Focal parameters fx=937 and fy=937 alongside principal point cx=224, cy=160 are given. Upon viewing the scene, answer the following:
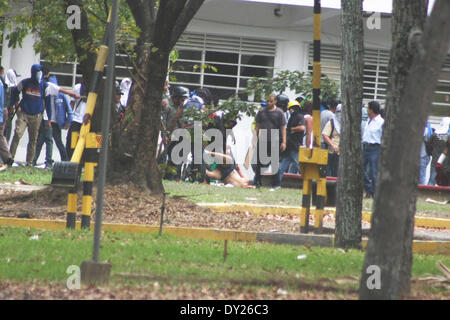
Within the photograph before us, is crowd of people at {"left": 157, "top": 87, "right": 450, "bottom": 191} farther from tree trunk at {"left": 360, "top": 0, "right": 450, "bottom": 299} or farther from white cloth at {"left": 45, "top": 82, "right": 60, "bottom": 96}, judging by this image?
tree trunk at {"left": 360, "top": 0, "right": 450, "bottom": 299}

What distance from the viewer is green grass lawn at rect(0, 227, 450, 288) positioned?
7004 mm

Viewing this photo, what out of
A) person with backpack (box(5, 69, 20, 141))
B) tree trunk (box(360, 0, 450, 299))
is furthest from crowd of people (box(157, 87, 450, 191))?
tree trunk (box(360, 0, 450, 299))

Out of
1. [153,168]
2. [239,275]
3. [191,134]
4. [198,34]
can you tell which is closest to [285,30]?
[198,34]

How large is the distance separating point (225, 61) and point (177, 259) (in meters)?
17.5

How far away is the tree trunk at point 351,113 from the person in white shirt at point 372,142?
8.53 metres

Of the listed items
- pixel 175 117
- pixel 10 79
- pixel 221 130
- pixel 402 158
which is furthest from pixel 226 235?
pixel 10 79

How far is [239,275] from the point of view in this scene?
710cm

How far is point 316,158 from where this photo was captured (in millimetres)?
10430

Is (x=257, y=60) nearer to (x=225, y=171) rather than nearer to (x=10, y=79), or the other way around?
(x=225, y=171)

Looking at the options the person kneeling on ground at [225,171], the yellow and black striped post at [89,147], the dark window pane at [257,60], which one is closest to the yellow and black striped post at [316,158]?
the yellow and black striped post at [89,147]

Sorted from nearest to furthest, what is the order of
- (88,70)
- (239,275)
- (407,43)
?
(407,43) → (239,275) → (88,70)

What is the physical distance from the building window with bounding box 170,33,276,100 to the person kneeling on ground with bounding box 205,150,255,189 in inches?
189
